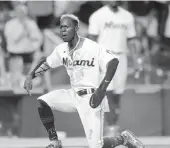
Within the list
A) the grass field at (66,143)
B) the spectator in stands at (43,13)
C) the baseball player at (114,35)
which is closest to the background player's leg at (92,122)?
the grass field at (66,143)

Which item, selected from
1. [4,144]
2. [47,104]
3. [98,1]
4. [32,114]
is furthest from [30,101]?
[47,104]

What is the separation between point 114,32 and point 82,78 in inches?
80.9

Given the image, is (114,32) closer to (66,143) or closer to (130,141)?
(66,143)

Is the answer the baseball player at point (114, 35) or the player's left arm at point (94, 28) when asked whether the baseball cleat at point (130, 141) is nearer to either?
the baseball player at point (114, 35)

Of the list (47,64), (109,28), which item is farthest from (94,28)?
(47,64)

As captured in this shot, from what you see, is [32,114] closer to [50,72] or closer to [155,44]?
[50,72]

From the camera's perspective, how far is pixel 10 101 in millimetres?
10305

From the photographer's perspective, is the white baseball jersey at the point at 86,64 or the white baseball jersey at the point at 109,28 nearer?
the white baseball jersey at the point at 86,64

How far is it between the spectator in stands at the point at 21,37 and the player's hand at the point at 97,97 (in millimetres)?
3513

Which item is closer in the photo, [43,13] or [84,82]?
[84,82]

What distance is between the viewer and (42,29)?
35.7 ft

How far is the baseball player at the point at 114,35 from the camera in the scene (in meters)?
9.21

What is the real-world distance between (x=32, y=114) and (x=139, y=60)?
6.13 feet

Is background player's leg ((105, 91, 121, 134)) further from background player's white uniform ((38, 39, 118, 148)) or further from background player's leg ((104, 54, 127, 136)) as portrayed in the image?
background player's white uniform ((38, 39, 118, 148))
